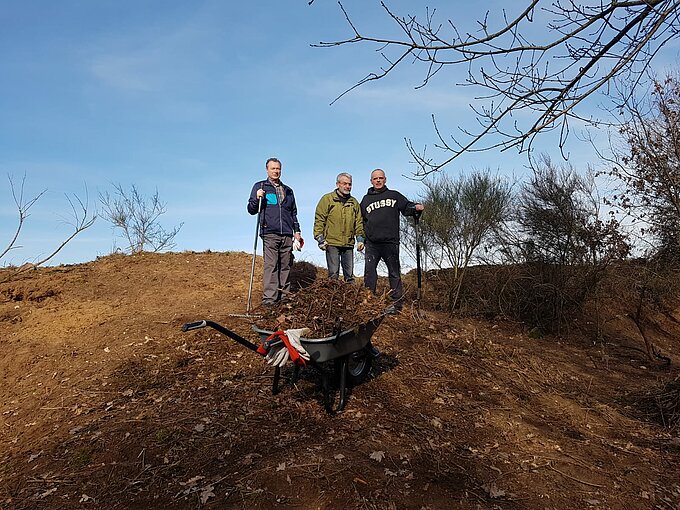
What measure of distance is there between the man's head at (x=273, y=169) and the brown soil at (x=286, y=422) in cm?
197

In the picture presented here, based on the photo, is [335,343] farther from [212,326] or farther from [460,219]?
[460,219]

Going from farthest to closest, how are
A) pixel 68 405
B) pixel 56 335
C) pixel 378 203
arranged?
pixel 378 203, pixel 56 335, pixel 68 405

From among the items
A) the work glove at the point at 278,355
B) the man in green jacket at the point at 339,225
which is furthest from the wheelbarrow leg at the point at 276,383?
the man in green jacket at the point at 339,225

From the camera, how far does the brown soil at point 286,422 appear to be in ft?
11.6

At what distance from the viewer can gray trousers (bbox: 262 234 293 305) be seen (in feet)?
22.3

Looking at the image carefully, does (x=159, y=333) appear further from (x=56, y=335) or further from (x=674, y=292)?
(x=674, y=292)

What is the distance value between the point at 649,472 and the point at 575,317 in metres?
6.55

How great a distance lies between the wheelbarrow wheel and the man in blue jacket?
192 centimetres

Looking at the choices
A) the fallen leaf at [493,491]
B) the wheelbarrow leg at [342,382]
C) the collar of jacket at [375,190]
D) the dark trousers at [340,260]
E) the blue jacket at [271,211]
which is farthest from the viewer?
the collar of jacket at [375,190]

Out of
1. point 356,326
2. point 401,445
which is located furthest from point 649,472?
point 356,326

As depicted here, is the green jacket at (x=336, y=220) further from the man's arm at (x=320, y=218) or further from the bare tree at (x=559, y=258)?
the bare tree at (x=559, y=258)

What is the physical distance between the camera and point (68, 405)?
4.91 m

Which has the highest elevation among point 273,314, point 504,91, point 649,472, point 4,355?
point 504,91

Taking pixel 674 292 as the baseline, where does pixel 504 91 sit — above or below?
above
